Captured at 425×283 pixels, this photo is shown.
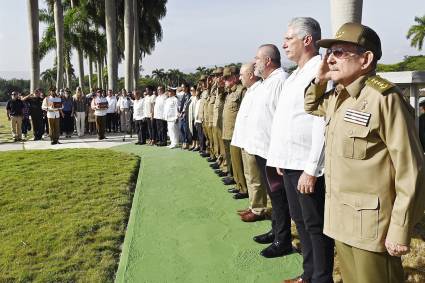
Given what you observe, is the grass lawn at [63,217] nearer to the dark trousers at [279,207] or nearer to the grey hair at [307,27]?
Result: the dark trousers at [279,207]

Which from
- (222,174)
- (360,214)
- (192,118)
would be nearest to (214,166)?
(222,174)

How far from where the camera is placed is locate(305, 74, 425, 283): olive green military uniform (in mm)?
1872

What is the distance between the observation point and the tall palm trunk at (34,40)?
56.2 ft

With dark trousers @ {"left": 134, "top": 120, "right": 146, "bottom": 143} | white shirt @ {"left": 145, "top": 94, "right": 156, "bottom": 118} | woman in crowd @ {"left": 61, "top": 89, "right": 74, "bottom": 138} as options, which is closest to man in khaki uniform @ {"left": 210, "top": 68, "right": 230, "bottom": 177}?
white shirt @ {"left": 145, "top": 94, "right": 156, "bottom": 118}

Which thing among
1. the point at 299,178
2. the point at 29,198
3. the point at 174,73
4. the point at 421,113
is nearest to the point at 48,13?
the point at 29,198

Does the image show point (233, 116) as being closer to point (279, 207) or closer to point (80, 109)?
point (279, 207)

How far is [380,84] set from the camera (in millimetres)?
1967

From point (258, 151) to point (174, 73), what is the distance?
72151 millimetres

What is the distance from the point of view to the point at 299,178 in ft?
9.78

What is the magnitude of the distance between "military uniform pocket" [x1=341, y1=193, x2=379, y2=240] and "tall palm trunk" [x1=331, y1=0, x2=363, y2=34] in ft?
10.1

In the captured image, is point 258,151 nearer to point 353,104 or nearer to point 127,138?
point 353,104

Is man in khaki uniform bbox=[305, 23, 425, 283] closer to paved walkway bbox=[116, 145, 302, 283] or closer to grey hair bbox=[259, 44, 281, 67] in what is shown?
paved walkway bbox=[116, 145, 302, 283]

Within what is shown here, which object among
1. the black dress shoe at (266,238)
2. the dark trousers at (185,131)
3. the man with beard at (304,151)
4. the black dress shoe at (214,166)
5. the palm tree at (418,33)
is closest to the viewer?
the man with beard at (304,151)

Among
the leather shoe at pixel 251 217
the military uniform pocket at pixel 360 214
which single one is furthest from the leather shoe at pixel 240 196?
the military uniform pocket at pixel 360 214
